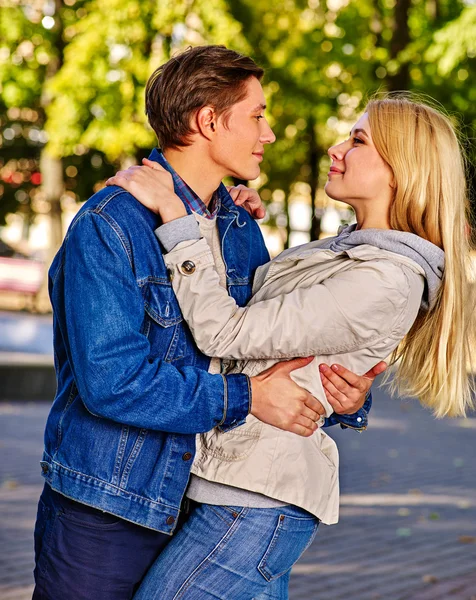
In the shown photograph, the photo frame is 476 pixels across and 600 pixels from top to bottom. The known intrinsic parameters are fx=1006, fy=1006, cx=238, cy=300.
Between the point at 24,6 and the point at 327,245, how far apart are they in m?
21.0

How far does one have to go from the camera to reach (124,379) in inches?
90.7

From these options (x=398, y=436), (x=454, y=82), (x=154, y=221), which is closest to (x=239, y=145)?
(x=154, y=221)

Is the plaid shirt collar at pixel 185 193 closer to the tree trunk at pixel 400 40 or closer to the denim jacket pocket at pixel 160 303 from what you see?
the denim jacket pocket at pixel 160 303

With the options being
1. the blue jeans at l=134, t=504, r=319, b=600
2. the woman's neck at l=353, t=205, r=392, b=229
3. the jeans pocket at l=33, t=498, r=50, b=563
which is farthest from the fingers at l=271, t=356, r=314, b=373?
the jeans pocket at l=33, t=498, r=50, b=563

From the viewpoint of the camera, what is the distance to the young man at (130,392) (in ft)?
7.66

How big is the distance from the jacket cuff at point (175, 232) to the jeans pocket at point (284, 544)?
741 mm

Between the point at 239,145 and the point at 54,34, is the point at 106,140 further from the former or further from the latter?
the point at 239,145

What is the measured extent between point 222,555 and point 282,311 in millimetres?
624

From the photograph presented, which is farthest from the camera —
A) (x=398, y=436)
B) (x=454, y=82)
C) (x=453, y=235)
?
(x=454, y=82)

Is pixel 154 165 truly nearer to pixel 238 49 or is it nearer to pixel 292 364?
pixel 292 364

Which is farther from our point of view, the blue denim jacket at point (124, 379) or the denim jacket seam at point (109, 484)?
the denim jacket seam at point (109, 484)

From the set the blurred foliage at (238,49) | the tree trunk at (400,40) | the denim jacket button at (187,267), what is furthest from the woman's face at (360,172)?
the tree trunk at (400,40)

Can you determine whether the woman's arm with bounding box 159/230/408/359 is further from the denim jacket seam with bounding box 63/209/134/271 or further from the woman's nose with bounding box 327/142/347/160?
the woman's nose with bounding box 327/142/347/160

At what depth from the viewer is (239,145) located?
2.74 meters
